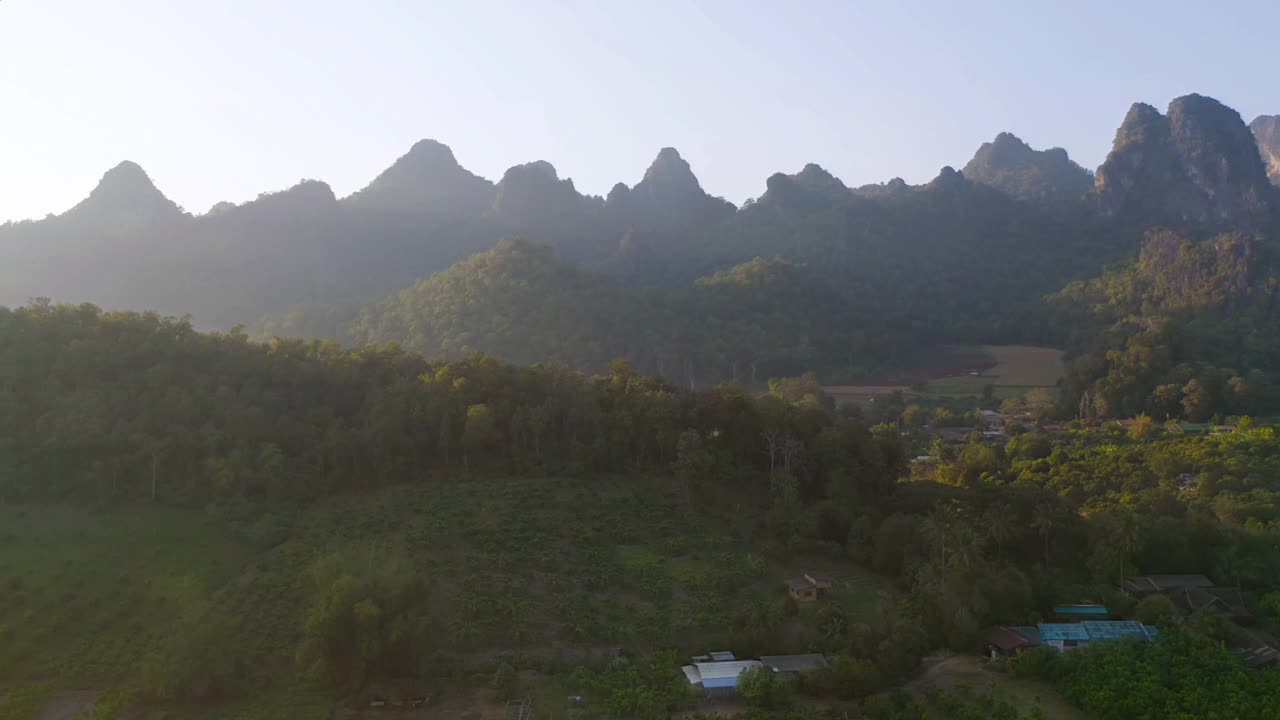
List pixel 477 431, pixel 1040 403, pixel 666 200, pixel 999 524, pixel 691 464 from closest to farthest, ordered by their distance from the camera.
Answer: pixel 999 524
pixel 691 464
pixel 477 431
pixel 1040 403
pixel 666 200

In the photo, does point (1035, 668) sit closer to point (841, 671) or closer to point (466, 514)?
point (841, 671)

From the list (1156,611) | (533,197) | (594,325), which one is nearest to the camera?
(1156,611)

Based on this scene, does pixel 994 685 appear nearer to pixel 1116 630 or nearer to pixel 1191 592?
pixel 1116 630

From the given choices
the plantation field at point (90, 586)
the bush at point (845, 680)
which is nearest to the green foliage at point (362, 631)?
the plantation field at point (90, 586)

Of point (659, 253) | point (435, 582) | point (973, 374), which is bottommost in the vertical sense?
point (435, 582)

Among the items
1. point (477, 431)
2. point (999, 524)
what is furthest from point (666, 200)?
point (999, 524)

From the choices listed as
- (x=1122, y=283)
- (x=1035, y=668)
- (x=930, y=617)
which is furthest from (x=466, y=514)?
(x=1122, y=283)

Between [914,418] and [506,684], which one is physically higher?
[914,418]

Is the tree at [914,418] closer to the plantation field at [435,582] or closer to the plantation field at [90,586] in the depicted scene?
the plantation field at [435,582]
